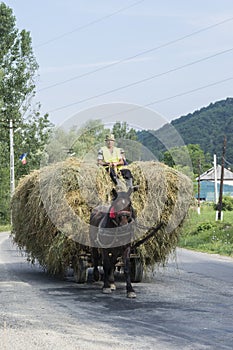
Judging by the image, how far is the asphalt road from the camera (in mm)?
7148

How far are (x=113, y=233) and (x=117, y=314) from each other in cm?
267

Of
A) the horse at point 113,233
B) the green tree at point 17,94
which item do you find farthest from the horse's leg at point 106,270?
the green tree at point 17,94

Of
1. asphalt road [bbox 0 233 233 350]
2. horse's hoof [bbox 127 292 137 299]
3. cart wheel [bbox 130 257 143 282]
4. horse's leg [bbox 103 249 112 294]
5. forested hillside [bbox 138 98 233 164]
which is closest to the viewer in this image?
asphalt road [bbox 0 233 233 350]

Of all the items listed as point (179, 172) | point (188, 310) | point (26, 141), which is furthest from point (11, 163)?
point (188, 310)

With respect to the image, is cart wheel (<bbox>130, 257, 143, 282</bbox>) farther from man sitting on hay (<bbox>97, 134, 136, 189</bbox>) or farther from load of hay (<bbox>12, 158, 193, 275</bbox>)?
man sitting on hay (<bbox>97, 134, 136, 189</bbox>)

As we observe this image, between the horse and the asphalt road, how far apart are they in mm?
364

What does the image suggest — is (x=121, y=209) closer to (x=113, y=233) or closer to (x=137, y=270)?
(x=113, y=233)

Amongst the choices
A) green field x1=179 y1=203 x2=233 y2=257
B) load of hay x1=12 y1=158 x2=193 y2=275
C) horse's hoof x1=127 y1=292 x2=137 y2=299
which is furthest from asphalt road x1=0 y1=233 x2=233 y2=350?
green field x1=179 y1=203 x2=233 y2=257

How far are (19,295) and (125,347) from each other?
14.6 ft

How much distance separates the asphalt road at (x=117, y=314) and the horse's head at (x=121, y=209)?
1.22m

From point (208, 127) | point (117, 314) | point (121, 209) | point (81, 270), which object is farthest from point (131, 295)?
point (208, 127)

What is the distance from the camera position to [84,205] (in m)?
12.5

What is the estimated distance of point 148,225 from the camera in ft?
40.9

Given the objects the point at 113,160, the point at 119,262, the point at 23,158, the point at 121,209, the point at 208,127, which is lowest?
the point at 119,262
